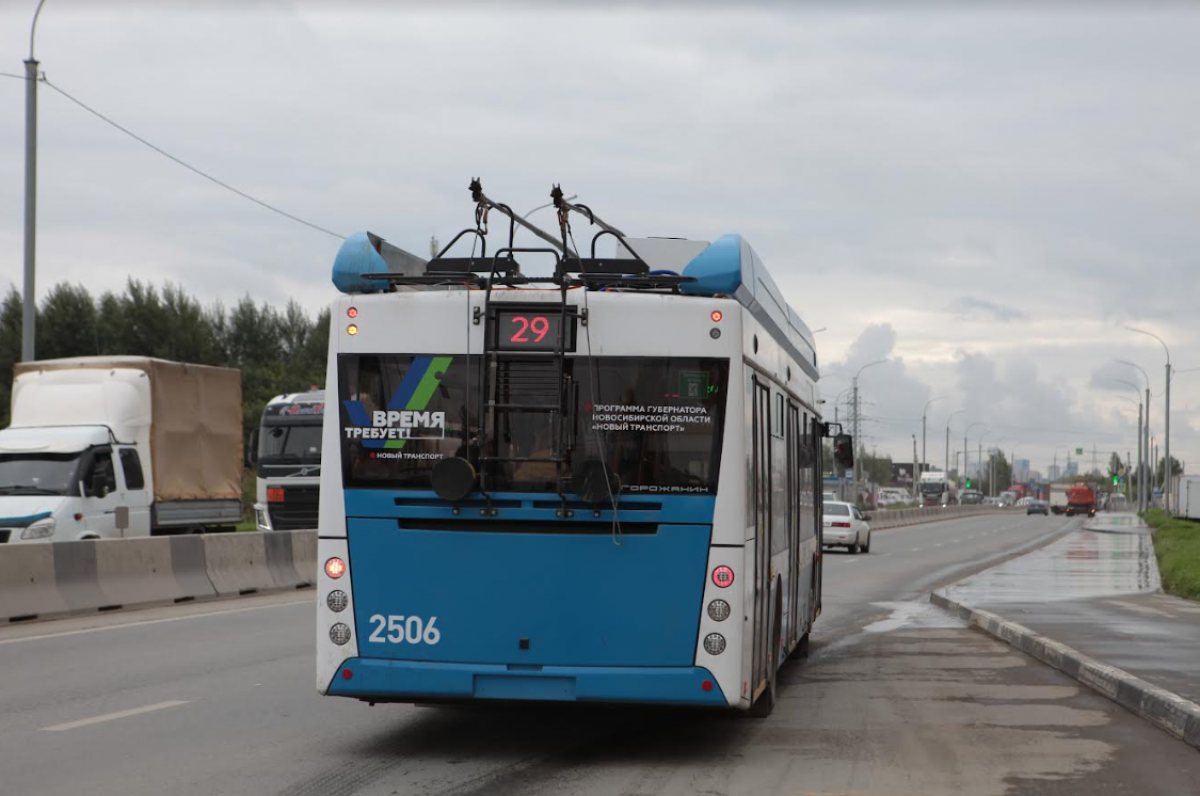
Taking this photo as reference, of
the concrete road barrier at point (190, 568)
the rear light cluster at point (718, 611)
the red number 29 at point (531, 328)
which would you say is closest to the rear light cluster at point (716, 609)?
the rear light cluster at point (718, 611)

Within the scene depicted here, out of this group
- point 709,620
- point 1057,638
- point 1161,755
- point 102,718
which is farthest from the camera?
point 1057,638

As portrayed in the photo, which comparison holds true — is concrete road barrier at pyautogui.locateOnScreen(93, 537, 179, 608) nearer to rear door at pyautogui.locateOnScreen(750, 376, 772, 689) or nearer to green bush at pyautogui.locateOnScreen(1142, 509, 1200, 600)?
rear door at pyautogui.locateOnScreen(750, 376, 772, 689)

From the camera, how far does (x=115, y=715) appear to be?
1036 centimetres

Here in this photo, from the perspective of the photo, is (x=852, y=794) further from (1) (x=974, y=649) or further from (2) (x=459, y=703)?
(1) (x=974, y=649)

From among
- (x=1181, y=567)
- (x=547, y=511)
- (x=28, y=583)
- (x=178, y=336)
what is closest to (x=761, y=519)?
(x=547, y=511)


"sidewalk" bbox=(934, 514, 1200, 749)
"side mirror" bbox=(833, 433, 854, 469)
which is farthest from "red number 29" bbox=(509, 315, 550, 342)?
"side mirror" bbox=(833, 433, 854, 469)

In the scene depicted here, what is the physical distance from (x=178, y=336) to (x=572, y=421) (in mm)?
65422

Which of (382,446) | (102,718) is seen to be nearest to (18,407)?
(102,718)

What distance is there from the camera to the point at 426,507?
28.4 feet

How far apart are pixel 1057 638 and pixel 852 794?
8.74m

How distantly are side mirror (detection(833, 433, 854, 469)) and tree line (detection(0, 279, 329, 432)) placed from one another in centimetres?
4782

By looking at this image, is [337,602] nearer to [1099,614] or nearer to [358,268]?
[358,268]

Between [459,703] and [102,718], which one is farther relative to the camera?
[102,718]

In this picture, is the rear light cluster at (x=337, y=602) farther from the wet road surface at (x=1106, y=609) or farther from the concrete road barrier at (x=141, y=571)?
the concrete road barrier at (x=141, y=571)
